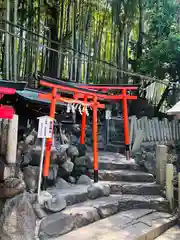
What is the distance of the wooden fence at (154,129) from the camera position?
827cm

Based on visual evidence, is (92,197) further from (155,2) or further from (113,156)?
(155,2)

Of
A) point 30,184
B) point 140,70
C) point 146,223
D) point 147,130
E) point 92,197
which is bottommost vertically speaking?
point 146,223

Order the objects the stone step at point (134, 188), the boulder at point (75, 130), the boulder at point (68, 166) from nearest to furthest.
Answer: the boulder at point (68, 166) → the stone step at point (134, 188) → the boulder at point (75, 130)

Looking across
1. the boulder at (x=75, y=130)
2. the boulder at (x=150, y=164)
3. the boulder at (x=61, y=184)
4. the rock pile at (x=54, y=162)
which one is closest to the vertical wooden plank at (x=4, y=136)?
the rock pile at (x=54, y=162)

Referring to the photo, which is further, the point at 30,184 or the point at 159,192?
the point at 159,192

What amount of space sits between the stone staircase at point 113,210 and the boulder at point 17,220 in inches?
10.8

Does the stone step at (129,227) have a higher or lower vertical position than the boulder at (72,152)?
lower

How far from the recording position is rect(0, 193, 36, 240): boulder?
3.49 meters

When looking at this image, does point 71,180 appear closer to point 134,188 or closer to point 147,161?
point 134,188

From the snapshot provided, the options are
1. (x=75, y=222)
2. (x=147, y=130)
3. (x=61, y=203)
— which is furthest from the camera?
(x=147, y=130)

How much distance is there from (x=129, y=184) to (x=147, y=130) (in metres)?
Answer: 2.98

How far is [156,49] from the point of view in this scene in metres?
9.56

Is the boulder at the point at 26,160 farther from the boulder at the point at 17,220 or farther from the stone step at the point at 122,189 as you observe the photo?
the boulder at the point at 17,220

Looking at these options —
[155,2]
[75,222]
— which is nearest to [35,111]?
[75,222]
